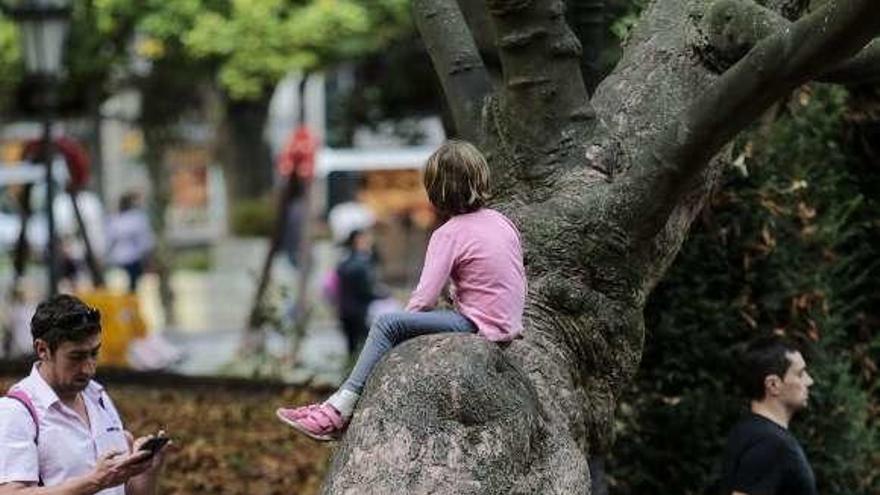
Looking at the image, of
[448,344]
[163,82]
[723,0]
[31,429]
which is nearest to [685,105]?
[723,0]

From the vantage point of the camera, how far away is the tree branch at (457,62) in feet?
27.3

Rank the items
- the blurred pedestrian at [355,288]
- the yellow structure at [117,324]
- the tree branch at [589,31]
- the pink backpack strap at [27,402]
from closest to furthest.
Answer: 1. the pink backpack strap at [27,402]
2. the tree branch at [589,31]
3. the yellow structure at [117,324]
4. the blurred pedestrian at [355,288]

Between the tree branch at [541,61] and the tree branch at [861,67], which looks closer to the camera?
the tree branch at [541,61]

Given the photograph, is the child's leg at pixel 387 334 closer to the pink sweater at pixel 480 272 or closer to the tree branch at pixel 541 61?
the pink sweater at pixel 480 272

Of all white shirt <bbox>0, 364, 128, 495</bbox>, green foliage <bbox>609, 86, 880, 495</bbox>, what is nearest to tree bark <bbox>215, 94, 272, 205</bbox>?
green foliage <bbox>609, 86, 880, 495</bbox>

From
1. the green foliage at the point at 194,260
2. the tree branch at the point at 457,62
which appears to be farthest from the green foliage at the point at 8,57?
the tree branch at the point at 457,62

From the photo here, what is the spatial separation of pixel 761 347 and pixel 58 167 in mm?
28679

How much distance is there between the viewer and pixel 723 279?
1009 cm

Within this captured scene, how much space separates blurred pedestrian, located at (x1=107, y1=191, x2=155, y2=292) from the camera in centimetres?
2888

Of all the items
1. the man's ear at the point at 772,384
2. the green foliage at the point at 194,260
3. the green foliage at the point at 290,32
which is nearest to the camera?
the man's ear at the point at 772,384

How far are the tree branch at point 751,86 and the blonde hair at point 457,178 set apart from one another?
1.08 metres

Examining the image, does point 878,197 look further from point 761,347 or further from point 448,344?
point 448,344

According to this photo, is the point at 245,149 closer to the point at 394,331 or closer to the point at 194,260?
the point at 194,260

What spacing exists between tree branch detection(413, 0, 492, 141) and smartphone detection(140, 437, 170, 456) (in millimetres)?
2330
